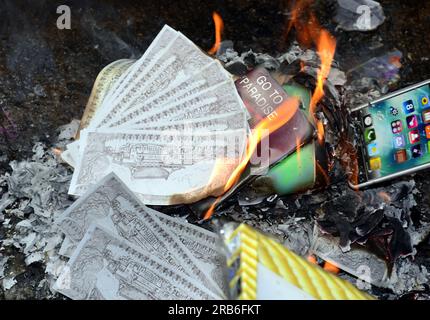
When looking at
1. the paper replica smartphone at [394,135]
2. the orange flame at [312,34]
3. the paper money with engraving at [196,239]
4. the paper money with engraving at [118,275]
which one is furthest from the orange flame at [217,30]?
the paper money with engraving at [118,275]

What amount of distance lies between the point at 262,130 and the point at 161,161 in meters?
0.37

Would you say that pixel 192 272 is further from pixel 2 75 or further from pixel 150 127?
pixel 2 75

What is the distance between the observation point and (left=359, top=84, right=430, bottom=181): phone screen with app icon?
6.70 feet

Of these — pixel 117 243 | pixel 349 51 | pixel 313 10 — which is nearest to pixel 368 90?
pixel 349 51

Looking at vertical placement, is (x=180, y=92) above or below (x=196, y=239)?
above

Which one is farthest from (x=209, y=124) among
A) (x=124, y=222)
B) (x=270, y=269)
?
(x=270, y=269)

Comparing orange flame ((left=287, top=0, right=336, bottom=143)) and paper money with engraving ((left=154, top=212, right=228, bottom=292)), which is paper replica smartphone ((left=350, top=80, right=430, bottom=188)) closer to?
orange flame ((left=287, top=0, right=336, bottom=143))

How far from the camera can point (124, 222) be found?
2082 millimetres

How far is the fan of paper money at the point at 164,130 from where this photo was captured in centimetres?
211

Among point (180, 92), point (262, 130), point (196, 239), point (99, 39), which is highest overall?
point (99, 39)

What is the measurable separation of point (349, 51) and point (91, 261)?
4.28 feet

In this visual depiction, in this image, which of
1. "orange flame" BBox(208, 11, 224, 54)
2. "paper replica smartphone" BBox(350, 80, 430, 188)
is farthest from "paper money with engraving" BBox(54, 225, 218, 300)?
"orange flame" BBox(208, 11, 224, 54)

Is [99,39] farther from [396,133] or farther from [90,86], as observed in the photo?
[396,133]

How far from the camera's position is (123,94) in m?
2.20
